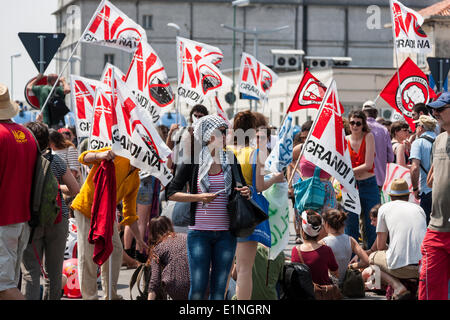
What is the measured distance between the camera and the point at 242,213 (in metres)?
7.00

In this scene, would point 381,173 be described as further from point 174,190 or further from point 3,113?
point 3,113

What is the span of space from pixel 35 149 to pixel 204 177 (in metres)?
1.29

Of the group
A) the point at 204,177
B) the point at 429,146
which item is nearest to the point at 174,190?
Answer: the point at 204,177

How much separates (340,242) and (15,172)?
3.79 meters

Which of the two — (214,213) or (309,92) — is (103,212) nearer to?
(214,213)

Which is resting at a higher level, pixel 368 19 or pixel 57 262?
pixel 368 19

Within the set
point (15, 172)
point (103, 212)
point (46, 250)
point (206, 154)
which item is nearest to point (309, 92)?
point (103, 212)

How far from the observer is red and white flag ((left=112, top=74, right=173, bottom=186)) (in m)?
7.87

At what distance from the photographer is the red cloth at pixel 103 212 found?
25.8ft

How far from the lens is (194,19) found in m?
73.0

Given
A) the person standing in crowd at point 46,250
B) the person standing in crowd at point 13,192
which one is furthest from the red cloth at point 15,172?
the person standing in crowd at point 46,250

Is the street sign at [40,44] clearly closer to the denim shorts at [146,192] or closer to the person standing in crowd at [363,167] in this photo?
the denim shorts at [146,192]
